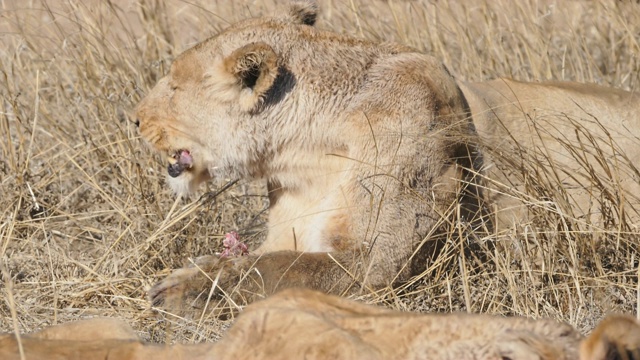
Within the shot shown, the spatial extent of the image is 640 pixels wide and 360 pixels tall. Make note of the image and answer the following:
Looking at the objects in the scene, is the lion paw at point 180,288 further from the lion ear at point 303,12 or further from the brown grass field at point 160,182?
the lion ear at point 303,12

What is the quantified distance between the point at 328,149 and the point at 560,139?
77 centimetres

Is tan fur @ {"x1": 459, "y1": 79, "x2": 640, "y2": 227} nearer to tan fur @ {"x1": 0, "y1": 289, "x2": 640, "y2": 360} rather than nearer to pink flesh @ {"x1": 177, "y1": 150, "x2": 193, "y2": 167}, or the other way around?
pink flesh @ {"x1": 177, "y1": 150, "x2": 193, "y2": 167}

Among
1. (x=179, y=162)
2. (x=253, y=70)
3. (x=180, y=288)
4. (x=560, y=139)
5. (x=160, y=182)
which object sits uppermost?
(x=253, y=70)

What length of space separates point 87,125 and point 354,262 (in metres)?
1.92

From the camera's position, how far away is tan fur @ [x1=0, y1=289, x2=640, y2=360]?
70.3 inches

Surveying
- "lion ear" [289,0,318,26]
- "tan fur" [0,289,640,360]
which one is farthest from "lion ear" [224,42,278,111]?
"tan fur" [0,289,640,360]

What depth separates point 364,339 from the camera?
189 cm

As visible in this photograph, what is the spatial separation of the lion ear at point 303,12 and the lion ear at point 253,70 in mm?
454

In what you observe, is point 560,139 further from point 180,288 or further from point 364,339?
point 364,339

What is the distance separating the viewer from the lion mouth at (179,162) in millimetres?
3980

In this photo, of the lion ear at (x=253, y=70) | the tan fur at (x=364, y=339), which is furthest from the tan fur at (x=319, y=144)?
the tan fur at (x=364, y=339)

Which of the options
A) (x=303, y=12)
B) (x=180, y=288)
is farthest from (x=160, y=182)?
(x=180, y=288)

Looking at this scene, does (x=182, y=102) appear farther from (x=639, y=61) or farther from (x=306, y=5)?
(x=639, y=61)

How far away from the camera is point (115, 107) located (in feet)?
16.5
